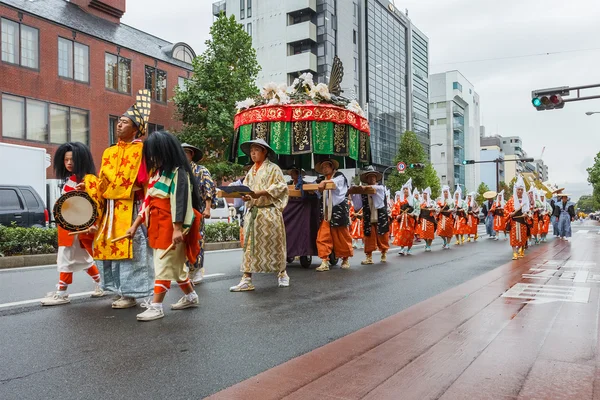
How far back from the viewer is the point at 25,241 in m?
11.4

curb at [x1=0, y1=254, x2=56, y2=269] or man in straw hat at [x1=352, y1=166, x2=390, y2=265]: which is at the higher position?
man in straw hat at [x1=352, y1=166, x2=390, y2=265]

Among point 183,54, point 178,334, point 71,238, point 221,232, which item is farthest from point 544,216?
point 183,54

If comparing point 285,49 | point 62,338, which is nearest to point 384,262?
point 62,338

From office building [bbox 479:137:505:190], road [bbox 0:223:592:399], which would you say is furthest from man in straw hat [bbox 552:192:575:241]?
office building [bbox 479:137:505:190]

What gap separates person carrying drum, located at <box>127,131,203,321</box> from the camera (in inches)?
203

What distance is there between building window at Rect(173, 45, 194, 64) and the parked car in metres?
20.9

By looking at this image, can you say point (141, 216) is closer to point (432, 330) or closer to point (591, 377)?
point (432, 330)

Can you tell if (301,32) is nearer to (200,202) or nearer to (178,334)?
(200,202)

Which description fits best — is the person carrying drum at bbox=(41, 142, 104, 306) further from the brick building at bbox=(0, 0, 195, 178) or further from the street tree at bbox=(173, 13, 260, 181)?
the brick building at bbox=(0, 0, 195, 178)

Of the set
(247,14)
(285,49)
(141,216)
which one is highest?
(247,14)

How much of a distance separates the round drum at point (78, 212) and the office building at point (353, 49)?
3376 centimetres

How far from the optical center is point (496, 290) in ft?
22.6

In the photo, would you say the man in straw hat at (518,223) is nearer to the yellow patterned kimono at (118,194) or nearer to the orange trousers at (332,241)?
the orange trousers at (332,241)

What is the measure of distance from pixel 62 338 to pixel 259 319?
5.68 ft
